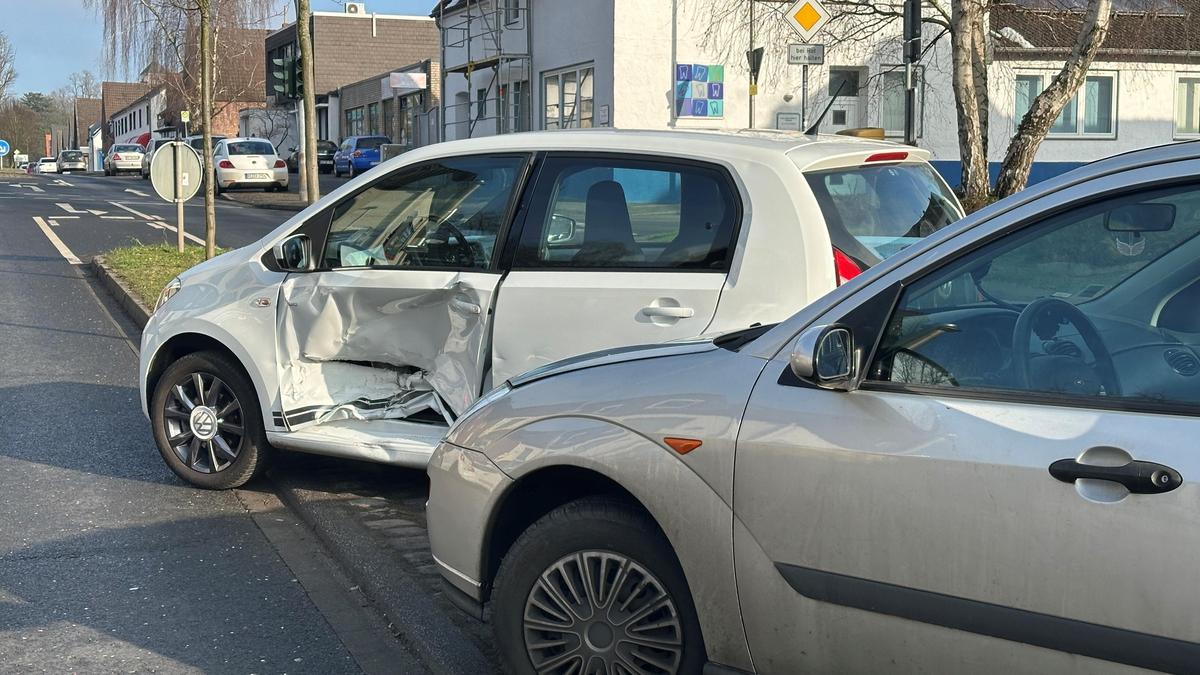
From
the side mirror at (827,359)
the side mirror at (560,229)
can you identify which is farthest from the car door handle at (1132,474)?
the side mirror at (560,229)

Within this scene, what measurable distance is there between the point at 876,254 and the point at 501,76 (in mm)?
29292

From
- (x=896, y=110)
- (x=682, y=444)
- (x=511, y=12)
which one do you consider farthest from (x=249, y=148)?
(x=682, y=444)

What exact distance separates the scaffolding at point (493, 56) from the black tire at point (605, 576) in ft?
90.5

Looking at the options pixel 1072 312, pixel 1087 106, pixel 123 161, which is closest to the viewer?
pixel 1072 312

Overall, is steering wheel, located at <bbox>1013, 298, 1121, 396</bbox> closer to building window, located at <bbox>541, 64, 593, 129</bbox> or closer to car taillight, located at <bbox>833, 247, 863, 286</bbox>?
car taillight, located at <bbox>833, 247, 863, 286</bbox>

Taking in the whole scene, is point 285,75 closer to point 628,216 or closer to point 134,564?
point 134,564

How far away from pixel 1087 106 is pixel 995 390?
2991 centimetres

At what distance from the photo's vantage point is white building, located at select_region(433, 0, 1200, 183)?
28203 millimetres

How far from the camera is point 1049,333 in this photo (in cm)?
296

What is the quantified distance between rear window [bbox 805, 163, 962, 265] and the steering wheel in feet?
5.80

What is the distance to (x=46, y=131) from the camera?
14000 cm

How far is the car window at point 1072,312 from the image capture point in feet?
8.92

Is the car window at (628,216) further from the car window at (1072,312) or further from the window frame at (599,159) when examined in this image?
the car window at (1072,312)

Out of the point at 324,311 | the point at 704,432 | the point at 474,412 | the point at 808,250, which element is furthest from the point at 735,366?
the point at 324,311
